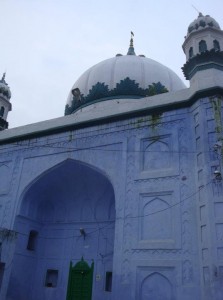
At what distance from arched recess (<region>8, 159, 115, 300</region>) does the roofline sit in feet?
4.03

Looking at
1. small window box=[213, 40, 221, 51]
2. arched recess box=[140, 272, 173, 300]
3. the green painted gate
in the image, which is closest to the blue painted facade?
arched recess box=[140, 272, 173, 300]

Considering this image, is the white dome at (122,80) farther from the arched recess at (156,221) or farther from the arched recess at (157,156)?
the arched recess at (156,221)

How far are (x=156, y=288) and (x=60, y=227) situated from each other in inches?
171

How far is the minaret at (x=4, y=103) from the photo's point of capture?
13.9 m

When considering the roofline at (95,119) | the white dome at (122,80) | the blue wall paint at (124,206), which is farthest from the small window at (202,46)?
the white dome at (122,80)

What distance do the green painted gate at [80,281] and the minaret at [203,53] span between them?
574cm

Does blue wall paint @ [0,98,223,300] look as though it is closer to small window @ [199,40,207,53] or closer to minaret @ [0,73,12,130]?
small window @ [199,40,207,53]

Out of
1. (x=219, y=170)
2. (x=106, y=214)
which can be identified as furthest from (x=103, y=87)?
(x=219, y=170)

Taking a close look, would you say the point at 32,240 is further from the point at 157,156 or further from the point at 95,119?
the point at 157,156

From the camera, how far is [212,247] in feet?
20.9

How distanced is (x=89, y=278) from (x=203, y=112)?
212 inches

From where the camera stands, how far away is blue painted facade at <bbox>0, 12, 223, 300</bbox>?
683 centimetres

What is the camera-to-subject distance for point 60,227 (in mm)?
10305

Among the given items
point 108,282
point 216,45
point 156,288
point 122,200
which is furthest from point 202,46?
point 108,282
